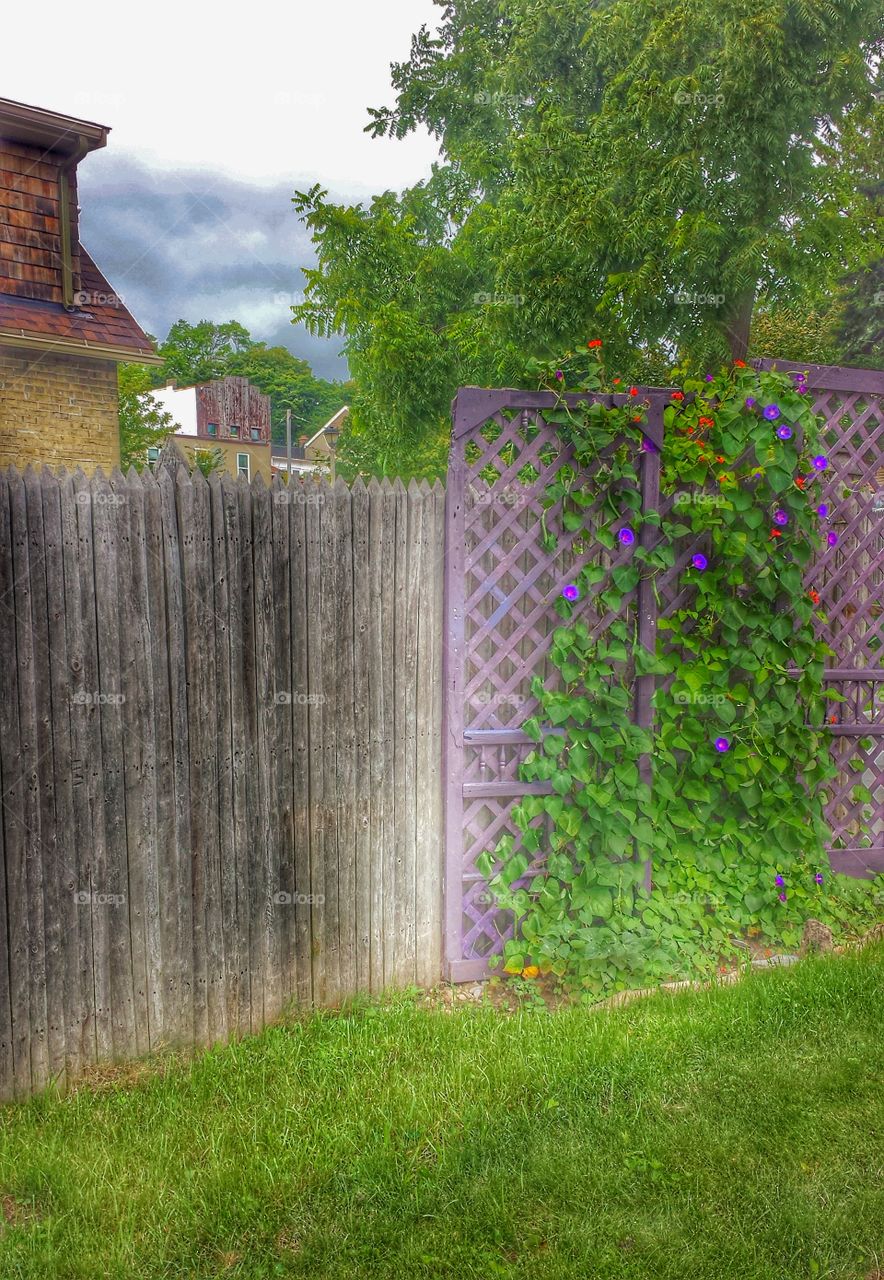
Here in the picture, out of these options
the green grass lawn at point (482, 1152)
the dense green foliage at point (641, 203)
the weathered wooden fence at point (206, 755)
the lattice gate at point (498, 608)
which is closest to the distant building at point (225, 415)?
the dense green foliage at point (641, 203)

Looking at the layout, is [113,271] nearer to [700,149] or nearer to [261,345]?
[261,345]

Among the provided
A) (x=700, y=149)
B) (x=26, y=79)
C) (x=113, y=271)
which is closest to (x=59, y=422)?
(x=26, y=79)

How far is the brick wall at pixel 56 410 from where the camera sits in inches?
418

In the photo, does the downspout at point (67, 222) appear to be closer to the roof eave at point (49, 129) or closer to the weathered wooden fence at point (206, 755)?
the roof eave at point (49, 129)

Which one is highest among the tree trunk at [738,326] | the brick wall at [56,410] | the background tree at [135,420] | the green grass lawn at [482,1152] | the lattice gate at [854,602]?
the background tree at [135,420]

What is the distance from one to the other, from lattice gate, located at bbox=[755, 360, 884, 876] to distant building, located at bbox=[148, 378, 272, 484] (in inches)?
1777

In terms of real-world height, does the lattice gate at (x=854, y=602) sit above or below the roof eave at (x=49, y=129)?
below

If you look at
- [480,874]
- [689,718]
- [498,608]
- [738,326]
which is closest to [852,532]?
[689,718]

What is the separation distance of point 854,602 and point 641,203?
6.89 m

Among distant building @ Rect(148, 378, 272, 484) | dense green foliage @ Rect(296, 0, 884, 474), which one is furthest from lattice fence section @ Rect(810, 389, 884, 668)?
distant building @ Rect(148, 378, 272, 484)

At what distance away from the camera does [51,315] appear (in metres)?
10.8

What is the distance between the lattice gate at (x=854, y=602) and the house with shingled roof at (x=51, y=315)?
28.4 feet

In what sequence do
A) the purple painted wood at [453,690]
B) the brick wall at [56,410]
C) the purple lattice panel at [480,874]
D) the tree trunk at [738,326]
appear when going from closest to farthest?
the purple painted wood at [453,690], the purple lattice panel at [480,874], the brick wall at [56,410], the tree trunk at [738,326]

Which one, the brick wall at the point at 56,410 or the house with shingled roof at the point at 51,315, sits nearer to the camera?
the house with shingled roof at the point at 51,315
